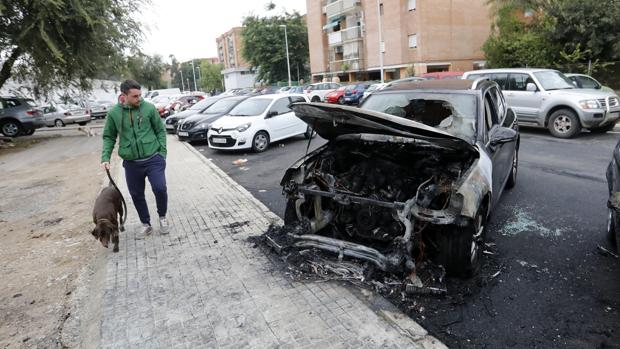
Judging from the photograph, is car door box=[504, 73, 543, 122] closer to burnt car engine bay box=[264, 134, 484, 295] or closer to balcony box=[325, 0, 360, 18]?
burnt car engine bay box=[264, 134, 484, 295]

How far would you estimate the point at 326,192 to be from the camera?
3.99 metres

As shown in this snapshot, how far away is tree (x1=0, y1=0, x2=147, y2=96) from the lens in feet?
45.0

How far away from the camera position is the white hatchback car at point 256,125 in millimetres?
11297

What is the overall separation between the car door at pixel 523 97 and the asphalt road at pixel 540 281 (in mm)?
4784

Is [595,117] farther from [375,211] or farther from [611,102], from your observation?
[375,211]

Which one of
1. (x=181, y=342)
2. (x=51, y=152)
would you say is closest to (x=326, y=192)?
(x=181, y=342)

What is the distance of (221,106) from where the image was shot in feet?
48.8

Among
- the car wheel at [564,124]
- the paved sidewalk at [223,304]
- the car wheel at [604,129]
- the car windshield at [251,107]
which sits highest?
the car windshield at [251,107]

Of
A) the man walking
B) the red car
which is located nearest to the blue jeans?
the man walking

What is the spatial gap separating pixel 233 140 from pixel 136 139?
6516mm

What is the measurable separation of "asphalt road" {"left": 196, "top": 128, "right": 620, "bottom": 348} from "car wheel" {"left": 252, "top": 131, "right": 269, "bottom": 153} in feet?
15.6

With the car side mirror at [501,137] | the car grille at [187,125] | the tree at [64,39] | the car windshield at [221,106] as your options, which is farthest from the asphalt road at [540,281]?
the tree at [64,39]

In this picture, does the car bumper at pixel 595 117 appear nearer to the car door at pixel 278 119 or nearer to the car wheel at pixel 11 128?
the car door at pixel 278 119

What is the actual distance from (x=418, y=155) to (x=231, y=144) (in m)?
7.72
